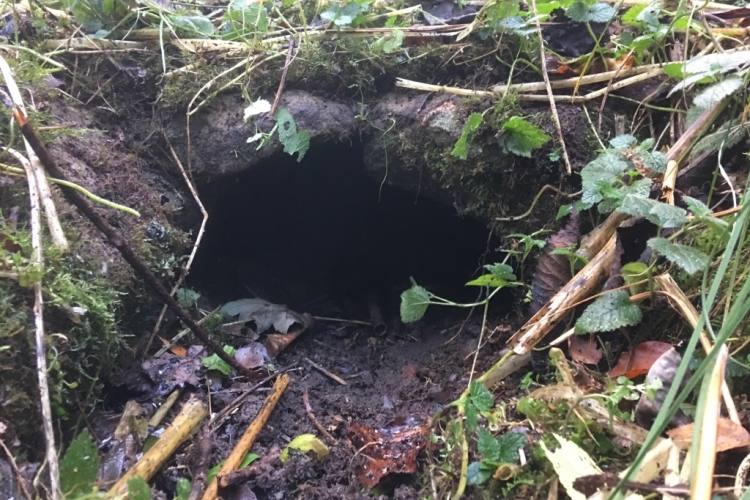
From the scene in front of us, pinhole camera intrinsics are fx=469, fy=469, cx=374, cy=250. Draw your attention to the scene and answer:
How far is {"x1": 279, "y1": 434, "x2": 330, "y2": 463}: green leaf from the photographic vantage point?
1547mm

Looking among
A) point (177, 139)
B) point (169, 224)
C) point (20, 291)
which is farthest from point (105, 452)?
point (177, 139)

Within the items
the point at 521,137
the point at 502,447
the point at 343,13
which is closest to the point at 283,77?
the point at 343,13

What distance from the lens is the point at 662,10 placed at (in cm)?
191

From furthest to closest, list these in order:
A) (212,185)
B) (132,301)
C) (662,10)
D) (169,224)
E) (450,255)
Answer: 1. (450,255)
2. (212,185)
3. (169,224)
4. (662,10)
5. (132,301)

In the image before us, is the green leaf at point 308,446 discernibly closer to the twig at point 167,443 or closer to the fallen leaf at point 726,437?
the twig at point 167,443

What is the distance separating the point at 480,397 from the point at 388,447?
1.38 feet

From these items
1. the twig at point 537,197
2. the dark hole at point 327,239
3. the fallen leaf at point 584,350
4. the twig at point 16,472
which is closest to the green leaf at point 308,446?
the twig at point 16,472

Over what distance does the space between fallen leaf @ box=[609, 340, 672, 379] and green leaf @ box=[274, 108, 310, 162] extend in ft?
4.89

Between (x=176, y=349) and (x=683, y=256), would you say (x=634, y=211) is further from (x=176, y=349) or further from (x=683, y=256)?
(x=176, y=349)

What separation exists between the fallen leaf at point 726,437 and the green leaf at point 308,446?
1.02 m

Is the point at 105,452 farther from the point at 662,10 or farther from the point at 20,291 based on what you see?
the point at 662,10

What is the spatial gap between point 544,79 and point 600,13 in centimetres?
34

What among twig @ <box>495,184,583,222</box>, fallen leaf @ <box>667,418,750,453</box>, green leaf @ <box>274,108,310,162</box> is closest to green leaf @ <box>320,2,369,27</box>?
green leaf @ <box>274,108,310,162</box>

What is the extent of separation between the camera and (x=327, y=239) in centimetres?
353
